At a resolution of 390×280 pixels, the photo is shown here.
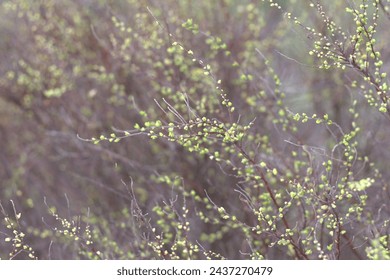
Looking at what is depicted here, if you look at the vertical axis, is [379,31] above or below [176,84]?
above

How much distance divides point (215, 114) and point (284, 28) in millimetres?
2267

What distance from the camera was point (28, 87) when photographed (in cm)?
686

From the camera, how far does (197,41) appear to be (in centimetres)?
657

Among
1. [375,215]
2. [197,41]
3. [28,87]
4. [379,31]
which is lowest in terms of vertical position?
[28,87]

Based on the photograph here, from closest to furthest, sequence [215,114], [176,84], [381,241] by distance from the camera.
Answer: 1. [381,241]
2. [215,114]
3. [176,84]

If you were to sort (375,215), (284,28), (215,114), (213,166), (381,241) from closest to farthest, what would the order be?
→ (381,241) < (375,215) < (215,114) < (213,166) < (284,28)

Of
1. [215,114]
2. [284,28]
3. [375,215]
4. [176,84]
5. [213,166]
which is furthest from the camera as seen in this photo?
[284,28]

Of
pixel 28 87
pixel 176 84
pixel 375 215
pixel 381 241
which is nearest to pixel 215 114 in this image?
pixel 176 84

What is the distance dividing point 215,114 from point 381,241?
2073 mm

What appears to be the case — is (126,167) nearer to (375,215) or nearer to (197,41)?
(197,41)

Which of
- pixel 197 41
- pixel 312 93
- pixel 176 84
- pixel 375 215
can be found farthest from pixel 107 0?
pixel 375 215

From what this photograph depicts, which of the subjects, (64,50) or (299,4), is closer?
(64,50)

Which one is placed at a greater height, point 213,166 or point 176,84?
point 176,84

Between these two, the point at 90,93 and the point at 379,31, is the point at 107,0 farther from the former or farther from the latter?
the point at 379,31
